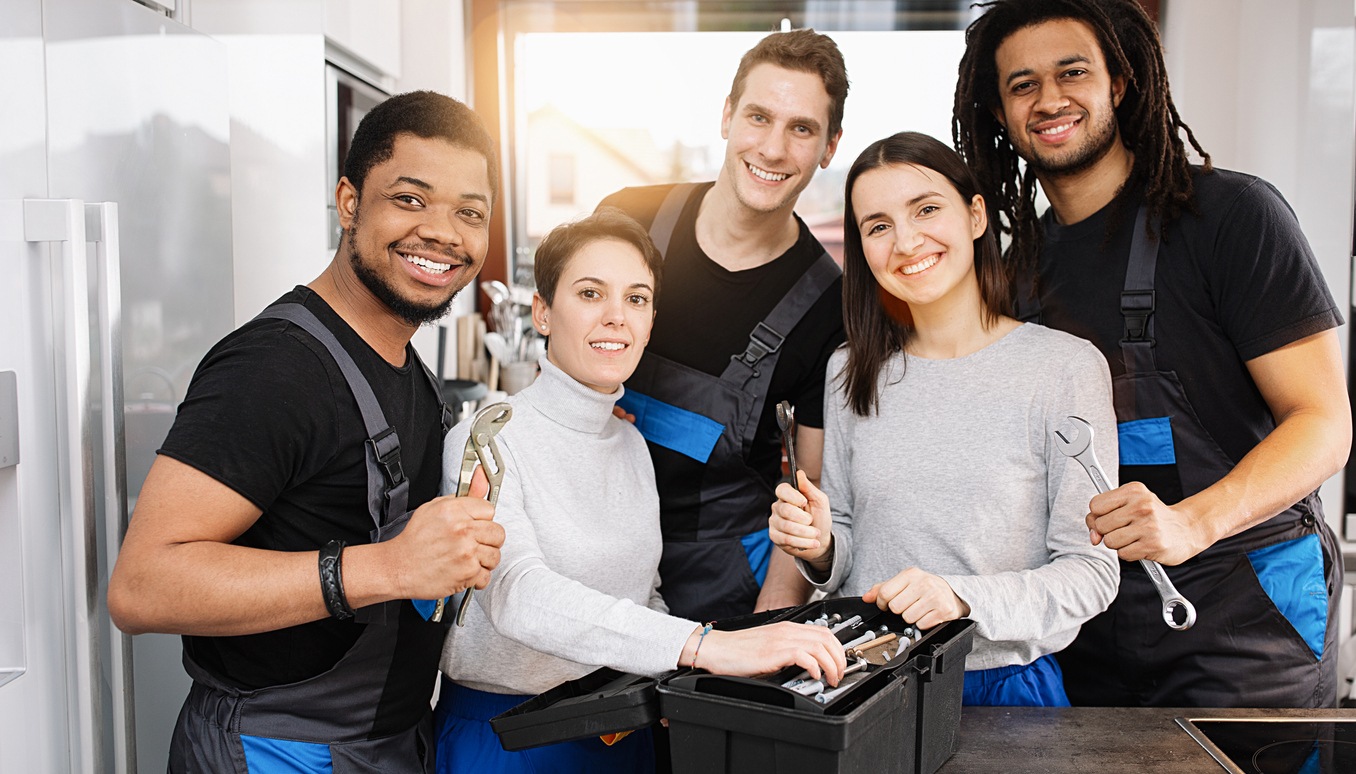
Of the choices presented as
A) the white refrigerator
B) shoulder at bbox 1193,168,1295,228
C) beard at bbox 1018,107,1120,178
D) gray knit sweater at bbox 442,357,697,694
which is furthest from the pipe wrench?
shoulder at bbox 1193,168,1295,228

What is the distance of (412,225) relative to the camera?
4.59 feet

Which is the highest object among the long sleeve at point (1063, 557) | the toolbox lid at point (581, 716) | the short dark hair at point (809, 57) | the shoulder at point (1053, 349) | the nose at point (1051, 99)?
the short dark hair at point (809, 57)

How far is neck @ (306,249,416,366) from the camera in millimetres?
1402

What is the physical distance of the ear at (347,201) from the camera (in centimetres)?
144

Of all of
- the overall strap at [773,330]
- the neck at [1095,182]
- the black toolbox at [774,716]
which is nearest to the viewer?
the black toolbox at [774,716]

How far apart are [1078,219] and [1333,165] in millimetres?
1781

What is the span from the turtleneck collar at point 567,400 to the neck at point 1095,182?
34.3 inches

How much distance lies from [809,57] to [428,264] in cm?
85

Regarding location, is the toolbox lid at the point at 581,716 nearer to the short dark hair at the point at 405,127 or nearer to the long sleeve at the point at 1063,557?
the long sleeve at the point at 1063,557

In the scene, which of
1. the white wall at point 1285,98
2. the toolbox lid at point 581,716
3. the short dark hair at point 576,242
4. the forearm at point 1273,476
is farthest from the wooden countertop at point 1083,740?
the white wall at point 1285,98

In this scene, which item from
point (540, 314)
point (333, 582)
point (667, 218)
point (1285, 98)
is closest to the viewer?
point (333, 582)

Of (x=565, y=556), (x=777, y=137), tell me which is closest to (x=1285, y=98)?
(x=777, y=137)

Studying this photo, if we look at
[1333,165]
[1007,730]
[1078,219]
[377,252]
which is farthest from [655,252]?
[1333,165]

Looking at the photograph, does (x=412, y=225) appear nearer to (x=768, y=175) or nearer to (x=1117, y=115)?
(x=768, y=175)
